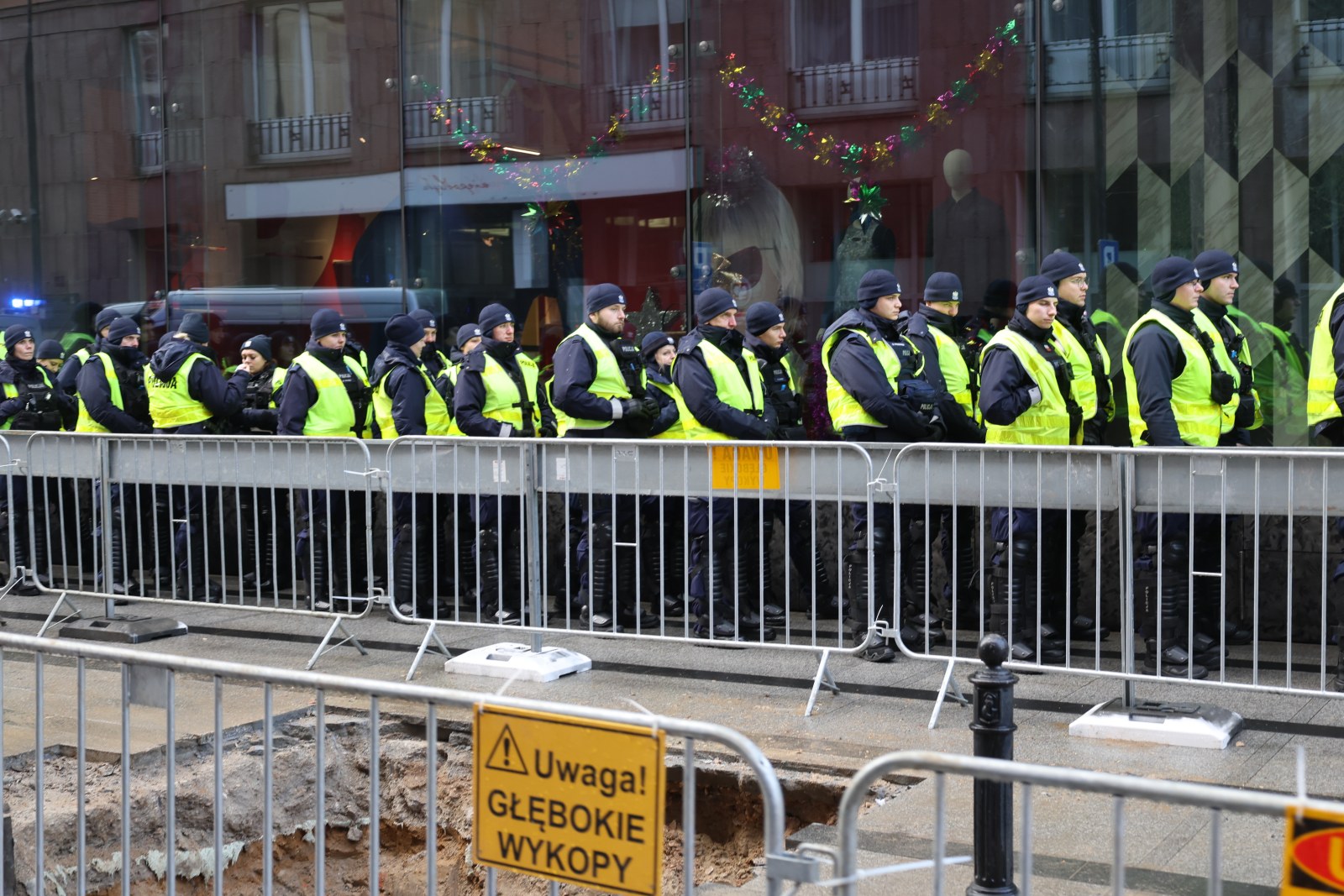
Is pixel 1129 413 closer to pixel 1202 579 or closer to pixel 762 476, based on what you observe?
pixel 1202 579

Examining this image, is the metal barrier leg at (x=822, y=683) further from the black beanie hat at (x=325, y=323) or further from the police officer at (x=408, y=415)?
the black beanie hat at (x=325, y=323)

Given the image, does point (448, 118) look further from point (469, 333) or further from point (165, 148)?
point (165, 148)

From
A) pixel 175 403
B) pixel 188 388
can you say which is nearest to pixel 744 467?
pixel 188 388

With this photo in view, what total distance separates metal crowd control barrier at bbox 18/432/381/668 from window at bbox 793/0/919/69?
487 cm

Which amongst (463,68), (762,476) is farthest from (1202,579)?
(463,68)

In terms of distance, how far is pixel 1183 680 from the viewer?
254 inches

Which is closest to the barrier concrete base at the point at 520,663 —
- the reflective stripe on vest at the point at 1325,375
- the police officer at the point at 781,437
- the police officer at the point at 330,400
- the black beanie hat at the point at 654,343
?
the police officer at the point at 781,437

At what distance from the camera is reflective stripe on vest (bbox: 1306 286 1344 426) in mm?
7852

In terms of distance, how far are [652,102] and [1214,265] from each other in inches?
220

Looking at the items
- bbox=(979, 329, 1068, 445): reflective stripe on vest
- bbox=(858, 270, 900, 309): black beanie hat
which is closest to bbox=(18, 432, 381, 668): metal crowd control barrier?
bbox=(858, 270, 900, 309): black beanie hat

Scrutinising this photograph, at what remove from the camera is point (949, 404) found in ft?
29.6

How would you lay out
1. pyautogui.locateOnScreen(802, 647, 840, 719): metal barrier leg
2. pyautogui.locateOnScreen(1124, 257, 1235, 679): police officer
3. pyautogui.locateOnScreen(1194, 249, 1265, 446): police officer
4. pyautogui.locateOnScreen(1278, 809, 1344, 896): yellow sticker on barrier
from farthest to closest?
1. pyautogui.locateOnScreen(1194, 249, 1265, 446): police officer
2. pyautogui.locateOnScreen(1124, 257, 1235, 679): police officer
3. pyautogui.locateOnScreen(802, 647, 840, 719): metal barrier leg
4. pyautogui.locateOnScreen(1278, 809, 1344, 896): yellow sticker on barrier

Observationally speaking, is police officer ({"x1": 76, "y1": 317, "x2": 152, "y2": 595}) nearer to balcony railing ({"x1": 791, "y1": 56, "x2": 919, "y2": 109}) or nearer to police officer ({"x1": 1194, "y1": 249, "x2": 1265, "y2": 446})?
balcony railing ({"x1": 791, "y1": 56, "x2": 919, "y2": 109})

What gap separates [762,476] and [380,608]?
13.6ft
